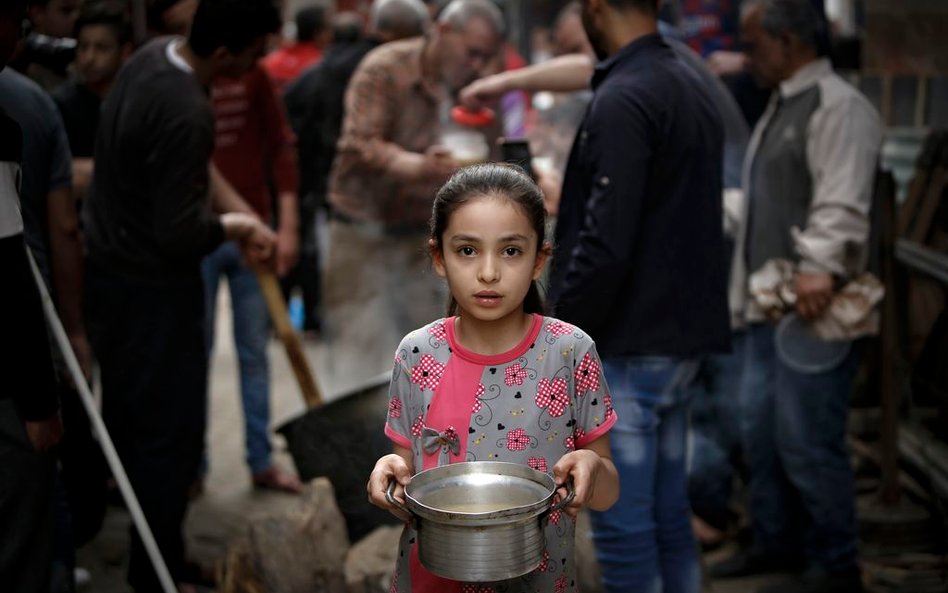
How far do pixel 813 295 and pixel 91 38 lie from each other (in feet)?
9.76

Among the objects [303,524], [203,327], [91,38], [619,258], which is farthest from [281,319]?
[619,258]

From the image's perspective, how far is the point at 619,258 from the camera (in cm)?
309

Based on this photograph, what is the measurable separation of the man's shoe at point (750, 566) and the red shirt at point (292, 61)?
6.11m

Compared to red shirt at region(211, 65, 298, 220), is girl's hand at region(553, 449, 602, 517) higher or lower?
higher

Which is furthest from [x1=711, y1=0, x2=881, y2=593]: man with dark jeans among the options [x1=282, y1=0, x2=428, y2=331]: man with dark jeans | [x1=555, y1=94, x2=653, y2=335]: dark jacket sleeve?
[x1=282, y1=0, x2=428, y2=331]: man with dark jeans

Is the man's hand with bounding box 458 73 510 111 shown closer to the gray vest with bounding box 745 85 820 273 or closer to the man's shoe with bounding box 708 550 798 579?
the gray vest with bounding box 745 85 820 273

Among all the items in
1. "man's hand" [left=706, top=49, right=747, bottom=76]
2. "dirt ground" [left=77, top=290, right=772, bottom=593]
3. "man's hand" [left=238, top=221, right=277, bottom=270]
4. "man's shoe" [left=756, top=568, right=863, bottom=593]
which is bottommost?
"dirt ground" [left=77, top=290, right=772, bottom=593]

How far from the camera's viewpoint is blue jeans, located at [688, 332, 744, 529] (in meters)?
4.96

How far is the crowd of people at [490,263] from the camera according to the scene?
213cm

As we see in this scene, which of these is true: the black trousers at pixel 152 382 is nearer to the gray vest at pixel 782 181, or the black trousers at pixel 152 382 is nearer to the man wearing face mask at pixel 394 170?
the man wearing face mask at pixel 394 170

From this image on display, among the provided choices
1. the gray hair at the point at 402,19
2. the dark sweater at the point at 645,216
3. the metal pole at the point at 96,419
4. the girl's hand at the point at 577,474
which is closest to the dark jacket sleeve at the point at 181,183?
the metal pole at the point at 96,419

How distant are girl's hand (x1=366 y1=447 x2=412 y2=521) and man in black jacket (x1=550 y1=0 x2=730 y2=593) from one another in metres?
1.24

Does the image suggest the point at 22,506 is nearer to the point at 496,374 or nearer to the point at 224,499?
the point at 496,374


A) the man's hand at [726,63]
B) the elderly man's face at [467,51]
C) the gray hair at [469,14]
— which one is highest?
the gray hair at [469,14]
